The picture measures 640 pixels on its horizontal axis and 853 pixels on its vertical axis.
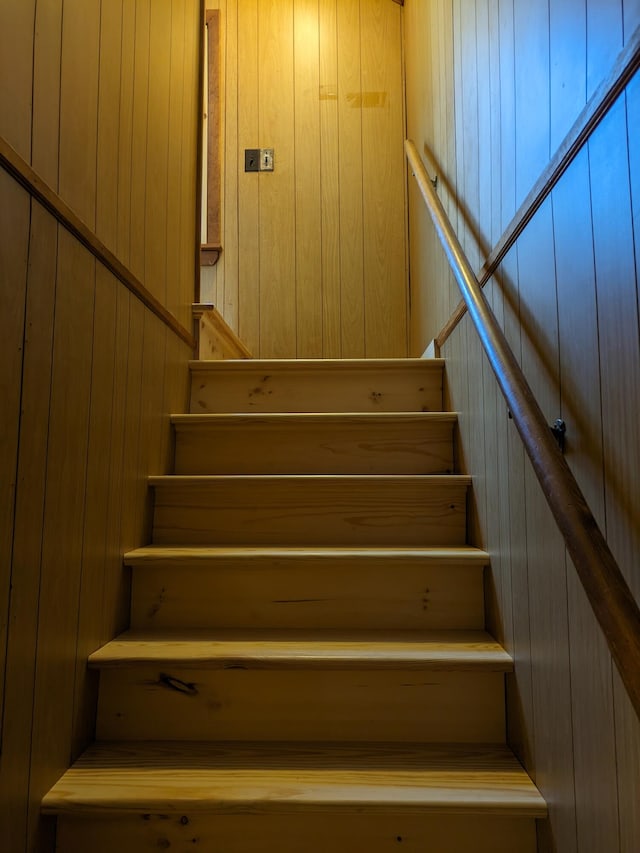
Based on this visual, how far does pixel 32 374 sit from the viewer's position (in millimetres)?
1017

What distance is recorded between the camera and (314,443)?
1928mm

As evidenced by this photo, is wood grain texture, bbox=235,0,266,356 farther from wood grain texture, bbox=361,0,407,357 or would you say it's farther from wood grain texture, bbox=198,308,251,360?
wood grain texture, bbox=361,0,407,357

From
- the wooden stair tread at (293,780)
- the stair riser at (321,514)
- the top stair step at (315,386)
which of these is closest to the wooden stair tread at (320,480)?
the stair riser at (321,514)

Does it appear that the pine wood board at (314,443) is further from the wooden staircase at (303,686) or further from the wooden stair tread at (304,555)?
the wooden stair tread at (304,555)

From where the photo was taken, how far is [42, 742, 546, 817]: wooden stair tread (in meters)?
1.04

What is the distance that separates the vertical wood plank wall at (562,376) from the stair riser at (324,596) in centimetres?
11

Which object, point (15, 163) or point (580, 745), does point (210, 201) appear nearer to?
point (15, 163)

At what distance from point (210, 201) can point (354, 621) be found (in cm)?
268

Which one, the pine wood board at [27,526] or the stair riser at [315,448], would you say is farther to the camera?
the stair riser at [315,448]

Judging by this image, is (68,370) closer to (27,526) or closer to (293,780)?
(27,526)

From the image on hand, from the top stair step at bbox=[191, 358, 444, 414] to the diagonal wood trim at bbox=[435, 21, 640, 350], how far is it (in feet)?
2.44

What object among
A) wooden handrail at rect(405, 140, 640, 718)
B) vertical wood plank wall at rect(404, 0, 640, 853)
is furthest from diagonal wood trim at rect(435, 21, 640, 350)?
wooden handrail at rect(405, 140, 640, 718)

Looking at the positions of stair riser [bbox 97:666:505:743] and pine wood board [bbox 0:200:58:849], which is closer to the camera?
pine wood board [bbox 0:200:58:849]

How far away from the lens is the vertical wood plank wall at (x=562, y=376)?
0.80 metres
